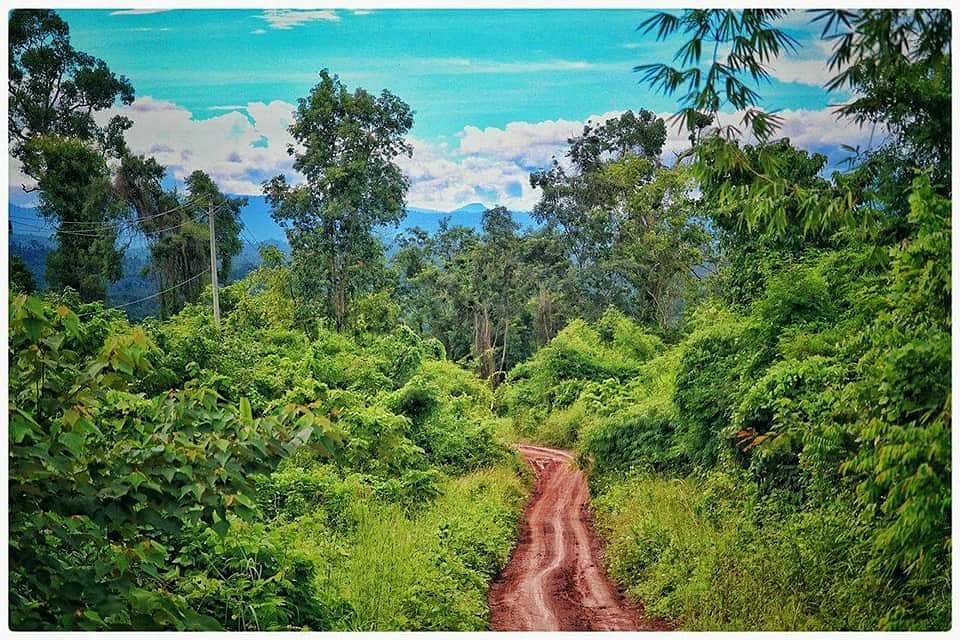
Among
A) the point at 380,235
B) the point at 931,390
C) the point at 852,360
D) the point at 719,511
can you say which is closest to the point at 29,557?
the point at 931,390

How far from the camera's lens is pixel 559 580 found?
4.80 m

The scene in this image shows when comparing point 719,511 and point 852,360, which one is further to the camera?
point 719,511

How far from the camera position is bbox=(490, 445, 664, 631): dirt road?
3924 millimetres

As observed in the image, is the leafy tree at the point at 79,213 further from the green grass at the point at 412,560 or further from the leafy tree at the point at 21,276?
the green grass at the point at 412,560

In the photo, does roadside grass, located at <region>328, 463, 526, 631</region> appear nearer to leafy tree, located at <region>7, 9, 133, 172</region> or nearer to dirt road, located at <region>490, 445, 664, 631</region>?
dirt road, located at <region>490, 445, 664, 631</region>

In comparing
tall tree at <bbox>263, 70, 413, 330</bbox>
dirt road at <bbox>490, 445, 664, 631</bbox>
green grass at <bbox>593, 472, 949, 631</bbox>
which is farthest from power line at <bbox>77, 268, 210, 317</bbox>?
green grass at <bbox>593, 472, 949, 631</bbox>

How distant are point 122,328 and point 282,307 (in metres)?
1.99

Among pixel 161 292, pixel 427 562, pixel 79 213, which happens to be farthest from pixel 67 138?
pixel 427 562

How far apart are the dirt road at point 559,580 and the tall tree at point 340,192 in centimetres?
218

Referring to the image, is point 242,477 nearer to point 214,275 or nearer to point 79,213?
point 79,213

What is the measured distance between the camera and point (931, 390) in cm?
294

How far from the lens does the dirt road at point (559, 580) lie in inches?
154
